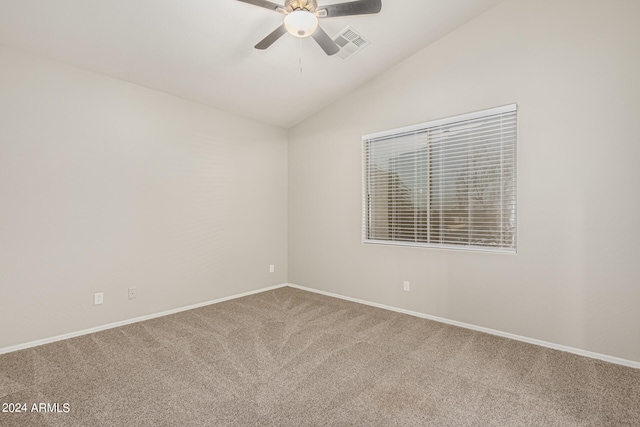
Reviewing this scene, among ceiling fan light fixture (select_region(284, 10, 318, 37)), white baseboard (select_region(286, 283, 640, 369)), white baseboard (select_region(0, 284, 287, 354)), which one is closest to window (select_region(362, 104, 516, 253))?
white baseboard (select_region(286, 283, 640, 369))

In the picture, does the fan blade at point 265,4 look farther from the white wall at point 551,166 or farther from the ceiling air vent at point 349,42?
the white wall at point 551,166

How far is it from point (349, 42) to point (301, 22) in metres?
1.08

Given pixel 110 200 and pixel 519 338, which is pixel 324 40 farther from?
pixel 519 338

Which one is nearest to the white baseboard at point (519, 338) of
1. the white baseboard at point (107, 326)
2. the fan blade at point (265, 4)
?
the white baseboard at point (107, 326)

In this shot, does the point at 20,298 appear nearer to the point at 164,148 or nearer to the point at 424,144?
the point at 164,148

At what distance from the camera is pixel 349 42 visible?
124 inches

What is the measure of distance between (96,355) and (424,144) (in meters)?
3.80

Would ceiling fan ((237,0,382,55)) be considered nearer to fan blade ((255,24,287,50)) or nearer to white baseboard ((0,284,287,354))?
fan blade ((255,24,287,50))

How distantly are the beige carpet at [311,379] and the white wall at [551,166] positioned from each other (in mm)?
338

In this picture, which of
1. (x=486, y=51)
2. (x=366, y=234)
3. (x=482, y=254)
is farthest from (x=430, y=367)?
(x=486, y=51)

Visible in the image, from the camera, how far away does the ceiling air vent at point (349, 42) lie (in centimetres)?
302

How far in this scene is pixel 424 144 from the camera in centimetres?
360

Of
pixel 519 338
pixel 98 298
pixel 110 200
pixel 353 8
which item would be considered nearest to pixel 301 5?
pixel 353 8

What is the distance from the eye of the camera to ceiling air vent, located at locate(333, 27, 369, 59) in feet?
9.92
